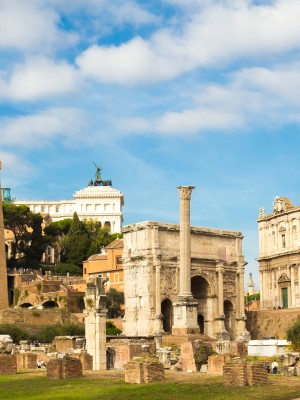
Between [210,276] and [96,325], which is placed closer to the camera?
[96,325]

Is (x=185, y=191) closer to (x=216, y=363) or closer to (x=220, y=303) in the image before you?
(x=220, y=303)

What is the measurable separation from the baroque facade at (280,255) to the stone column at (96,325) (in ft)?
86.7

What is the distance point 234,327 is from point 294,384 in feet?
125

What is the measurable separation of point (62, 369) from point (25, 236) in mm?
58831

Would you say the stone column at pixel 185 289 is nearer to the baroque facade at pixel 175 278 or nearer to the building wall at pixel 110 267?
the baroque facade at pixel 175 278

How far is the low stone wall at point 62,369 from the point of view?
2603cm

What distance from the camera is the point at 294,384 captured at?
74.9 ft

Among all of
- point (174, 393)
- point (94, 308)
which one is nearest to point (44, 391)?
point (174, 393)

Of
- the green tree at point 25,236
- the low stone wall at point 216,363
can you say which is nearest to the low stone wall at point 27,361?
the low stone wall at point 216,363

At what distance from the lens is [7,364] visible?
2919cm

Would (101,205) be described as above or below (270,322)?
above

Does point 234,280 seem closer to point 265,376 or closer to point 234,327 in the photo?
point 234,327

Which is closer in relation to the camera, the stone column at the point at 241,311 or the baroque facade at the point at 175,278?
the baroque facade at the point at 175,278

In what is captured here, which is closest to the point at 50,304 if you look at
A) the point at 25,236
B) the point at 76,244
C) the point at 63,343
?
the point at 25,236
